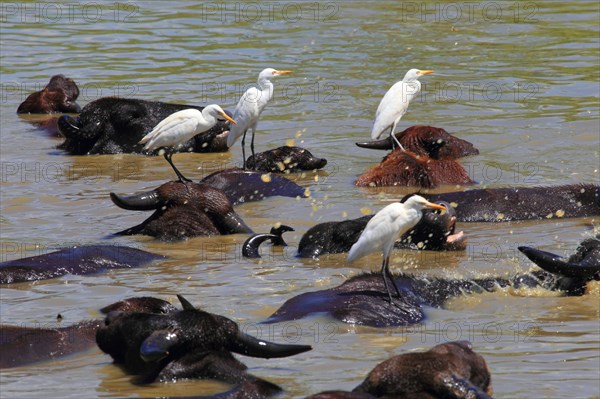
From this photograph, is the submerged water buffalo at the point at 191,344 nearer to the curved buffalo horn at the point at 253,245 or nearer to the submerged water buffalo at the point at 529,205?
the curved buffalo horn at the point at 253,245

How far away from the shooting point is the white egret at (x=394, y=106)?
1346 centimetres

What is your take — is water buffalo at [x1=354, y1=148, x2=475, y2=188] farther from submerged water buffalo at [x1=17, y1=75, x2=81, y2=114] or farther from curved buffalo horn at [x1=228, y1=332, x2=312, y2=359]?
curved buffalo horn at [x1=228, y1=332, x2=312, y2=359]

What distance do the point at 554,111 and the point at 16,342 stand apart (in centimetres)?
1044

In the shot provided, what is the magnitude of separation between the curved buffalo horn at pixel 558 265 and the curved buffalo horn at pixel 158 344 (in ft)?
8.05

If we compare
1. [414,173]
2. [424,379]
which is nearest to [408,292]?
[424,379]

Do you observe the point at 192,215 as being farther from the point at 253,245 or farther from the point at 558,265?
the point at 558,265

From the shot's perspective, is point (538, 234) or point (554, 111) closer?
point (538, 234)

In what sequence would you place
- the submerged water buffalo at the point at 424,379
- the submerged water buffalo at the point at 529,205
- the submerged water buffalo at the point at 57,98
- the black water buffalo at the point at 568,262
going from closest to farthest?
the submerged water buffalo at the point at 424,379
the black water buffalo at the point at 568,262
the submerged water buffalo at the point at 529,205
the submerged water buffalo at the point at 57,98

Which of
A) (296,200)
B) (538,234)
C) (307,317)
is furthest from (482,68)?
(307,317)

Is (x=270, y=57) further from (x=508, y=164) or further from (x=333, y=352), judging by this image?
(x=333, y=352)

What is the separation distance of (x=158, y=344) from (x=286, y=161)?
7509 mm

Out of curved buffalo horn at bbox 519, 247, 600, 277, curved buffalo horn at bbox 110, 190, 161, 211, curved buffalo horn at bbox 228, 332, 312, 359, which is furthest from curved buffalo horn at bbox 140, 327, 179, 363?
curved buffalo horn at bbox 110, 190, 161, 211

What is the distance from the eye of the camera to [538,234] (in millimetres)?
10234

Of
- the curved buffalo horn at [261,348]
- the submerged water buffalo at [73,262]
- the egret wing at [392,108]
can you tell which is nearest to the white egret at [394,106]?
the egret wing at [392,108]
